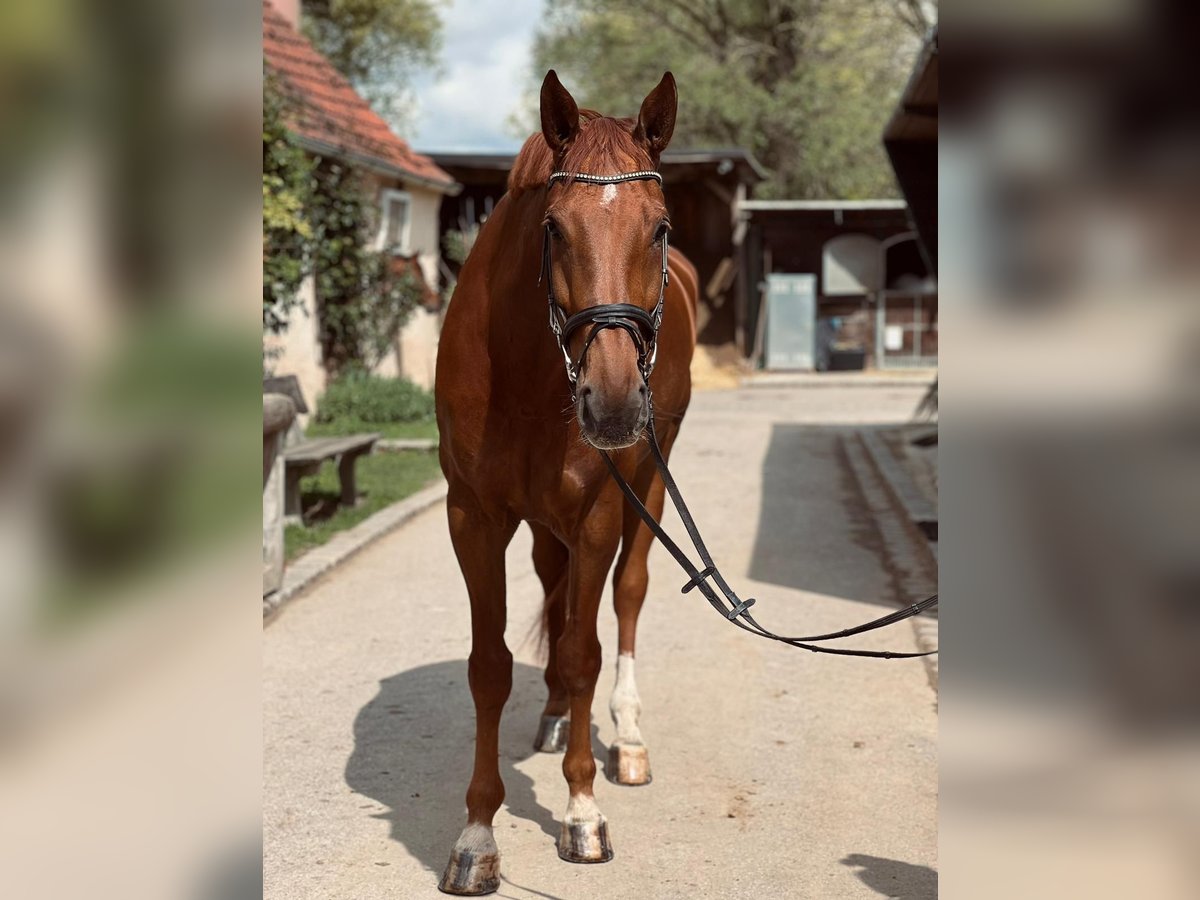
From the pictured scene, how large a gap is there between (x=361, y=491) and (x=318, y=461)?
6.06 ft

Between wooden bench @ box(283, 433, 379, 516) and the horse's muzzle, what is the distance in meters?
5.93

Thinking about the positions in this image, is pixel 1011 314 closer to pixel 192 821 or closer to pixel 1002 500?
pixel 1002 500

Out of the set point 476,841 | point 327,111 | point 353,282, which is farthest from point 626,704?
point 327,111

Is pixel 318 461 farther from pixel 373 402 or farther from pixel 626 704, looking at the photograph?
pixel 373 402

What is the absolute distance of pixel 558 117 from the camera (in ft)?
10.4

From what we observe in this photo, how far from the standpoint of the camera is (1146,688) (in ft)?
5.80

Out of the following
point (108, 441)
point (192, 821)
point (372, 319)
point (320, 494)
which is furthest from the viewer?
point (372, 319)

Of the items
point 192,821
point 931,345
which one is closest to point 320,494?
point 192,821

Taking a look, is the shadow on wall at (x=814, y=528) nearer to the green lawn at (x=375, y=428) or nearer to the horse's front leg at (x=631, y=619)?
the horse's front leg at (x=631, y=619)

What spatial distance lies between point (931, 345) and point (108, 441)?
25932 mm

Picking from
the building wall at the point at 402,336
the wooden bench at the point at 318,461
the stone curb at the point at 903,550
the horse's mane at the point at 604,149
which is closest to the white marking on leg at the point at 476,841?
the horse's mane at the point at 604,149

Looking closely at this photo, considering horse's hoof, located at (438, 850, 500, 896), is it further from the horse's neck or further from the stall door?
the stall door

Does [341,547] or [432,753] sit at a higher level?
[341,547]

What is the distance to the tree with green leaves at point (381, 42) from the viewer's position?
101 ft
